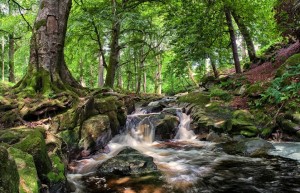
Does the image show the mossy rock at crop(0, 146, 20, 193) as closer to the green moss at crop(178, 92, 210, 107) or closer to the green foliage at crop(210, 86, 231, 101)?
the green moss at crop(178, 92, 210, 107)

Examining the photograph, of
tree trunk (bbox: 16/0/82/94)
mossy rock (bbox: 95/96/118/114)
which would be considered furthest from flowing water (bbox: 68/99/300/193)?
tree trunk (bbox: 16/0/82/94)

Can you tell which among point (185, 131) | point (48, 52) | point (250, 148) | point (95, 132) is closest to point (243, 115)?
point (185, 131)

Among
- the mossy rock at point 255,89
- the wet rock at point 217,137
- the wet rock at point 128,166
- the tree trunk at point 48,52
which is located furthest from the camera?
the mossy rock at point 255,89

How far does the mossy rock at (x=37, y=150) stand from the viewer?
425 cm

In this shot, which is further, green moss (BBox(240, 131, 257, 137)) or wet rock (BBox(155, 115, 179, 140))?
wet rock (BBox(155, 115, 179, 140))

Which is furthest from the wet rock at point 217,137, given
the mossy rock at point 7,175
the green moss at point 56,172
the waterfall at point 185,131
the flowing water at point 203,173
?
the mossy rock at point 7,175

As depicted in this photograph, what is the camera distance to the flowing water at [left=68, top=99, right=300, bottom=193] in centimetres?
523

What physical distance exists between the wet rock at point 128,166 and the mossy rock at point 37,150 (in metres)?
2.02

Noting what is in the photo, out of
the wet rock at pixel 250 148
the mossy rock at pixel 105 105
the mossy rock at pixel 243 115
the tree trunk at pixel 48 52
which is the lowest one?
the wet rock at pixel 250 148

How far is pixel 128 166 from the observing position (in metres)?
6.36

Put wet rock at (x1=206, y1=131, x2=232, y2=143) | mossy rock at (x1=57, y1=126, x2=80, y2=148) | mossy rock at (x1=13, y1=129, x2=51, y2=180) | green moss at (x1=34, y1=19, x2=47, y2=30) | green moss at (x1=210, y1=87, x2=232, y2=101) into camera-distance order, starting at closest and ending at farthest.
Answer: mossy rock at (x1=13, y1=129, x2=51, y2=180) → mossy rock at (x1=57, y1=126, x2=80, y2=148) → green moss at (x1=34, y1=19, x2=47, y2=30) → wet rock at (x1=206, y1=131, x2=232, y2=143) → green moss at (x1=210, y1=87, x2=232, y2=101)

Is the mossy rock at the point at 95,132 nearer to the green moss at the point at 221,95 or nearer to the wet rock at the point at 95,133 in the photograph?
the wet rock at the point at 95,133

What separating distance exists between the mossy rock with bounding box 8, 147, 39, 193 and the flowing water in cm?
162

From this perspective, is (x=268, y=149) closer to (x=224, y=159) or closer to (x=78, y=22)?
(x=224, y=159)
